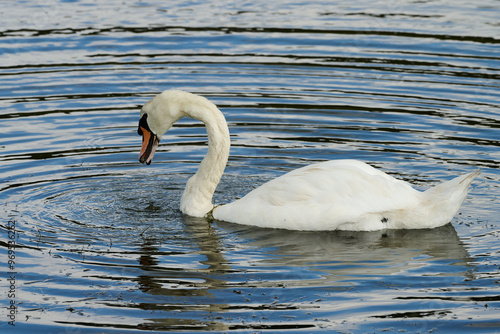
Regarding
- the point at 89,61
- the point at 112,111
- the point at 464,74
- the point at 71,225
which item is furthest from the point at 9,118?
the point at 464,74

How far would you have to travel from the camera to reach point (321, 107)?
51.1 ft

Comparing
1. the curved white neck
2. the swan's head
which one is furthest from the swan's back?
the swan's head

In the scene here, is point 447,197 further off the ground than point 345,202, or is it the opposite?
point 447,197

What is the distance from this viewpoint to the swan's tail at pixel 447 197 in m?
10.2

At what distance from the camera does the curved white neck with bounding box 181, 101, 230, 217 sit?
447 inches

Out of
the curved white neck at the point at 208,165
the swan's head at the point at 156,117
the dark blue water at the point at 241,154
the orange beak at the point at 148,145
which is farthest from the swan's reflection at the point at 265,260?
the swan's head at the point at 156,117

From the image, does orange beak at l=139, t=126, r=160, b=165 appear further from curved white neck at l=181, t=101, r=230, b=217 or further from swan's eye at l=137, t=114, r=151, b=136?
curved white neck at l=181, t=101, r=230, b=217

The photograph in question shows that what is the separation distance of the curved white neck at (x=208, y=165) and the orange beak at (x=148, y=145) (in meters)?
0.58

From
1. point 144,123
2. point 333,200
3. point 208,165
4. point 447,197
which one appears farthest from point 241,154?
point 447,197

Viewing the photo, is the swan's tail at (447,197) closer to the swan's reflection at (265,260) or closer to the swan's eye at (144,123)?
the swan's reflection at (265,260)

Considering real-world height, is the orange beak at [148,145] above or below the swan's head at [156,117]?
below

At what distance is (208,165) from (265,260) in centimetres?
220

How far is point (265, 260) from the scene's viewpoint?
9.66m

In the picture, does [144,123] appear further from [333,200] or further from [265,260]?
[265,260]
